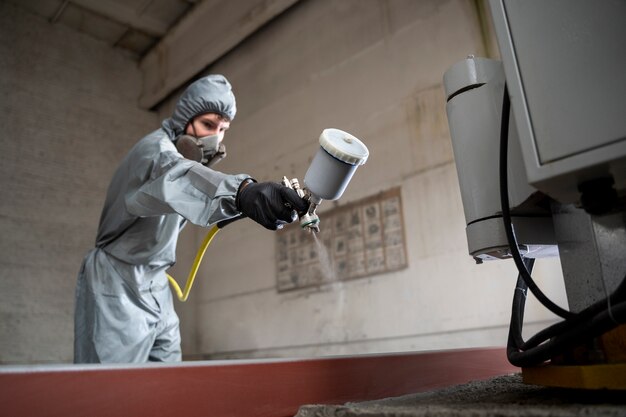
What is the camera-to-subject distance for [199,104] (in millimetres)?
1850

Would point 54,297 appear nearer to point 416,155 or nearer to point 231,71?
point 231,71

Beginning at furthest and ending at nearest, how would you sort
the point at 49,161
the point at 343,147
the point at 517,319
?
the point at 49,161
the point at 343,147
the point at 517,319

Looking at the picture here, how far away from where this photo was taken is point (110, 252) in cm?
171

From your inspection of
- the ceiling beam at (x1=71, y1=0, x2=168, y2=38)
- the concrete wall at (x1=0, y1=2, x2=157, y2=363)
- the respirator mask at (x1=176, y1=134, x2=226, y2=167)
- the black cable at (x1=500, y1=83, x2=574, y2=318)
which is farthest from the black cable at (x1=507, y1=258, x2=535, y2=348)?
the ceiling beam at (x1=71, y1=0, x2=168, y2=38)

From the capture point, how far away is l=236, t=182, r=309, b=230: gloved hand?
3.37 feet

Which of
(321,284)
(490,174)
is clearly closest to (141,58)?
(321,284)

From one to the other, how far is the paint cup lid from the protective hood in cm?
100

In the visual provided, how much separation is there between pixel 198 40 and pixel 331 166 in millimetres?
3800

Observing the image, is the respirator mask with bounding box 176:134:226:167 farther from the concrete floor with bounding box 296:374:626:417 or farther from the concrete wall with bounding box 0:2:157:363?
the concrete wall with bounding box 0:2:157:363

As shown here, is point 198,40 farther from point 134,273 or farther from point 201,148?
point 134,273

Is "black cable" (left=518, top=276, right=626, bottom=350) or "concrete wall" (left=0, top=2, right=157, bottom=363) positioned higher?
"concrete wall" (left=0, top=2, right=157, bottom=363)

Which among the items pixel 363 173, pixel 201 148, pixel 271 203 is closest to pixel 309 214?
pixel 271 203

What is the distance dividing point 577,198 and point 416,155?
206cm

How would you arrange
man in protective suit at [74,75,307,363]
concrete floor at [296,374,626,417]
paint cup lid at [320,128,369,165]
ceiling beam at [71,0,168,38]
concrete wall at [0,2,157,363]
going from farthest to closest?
1. ceiling beam at [71,0,168,38]
2. concrete wall at [0,2,157,363]
3. man in protective suit at [74,75,307,363]
4. paint cup lid at [320,128,369,165]
5. concrete floor at [296,374,626,417]
